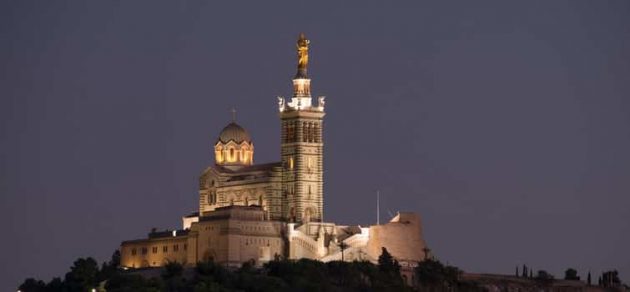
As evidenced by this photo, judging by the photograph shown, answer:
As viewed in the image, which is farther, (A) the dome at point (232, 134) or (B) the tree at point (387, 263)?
(A) the dome at point (232, 134)

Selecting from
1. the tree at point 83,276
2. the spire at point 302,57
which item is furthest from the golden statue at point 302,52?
the tree at point 83,276

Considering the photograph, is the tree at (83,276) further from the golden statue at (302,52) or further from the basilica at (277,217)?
the golden statue at (302,52)

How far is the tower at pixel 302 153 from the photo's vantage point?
175750 mm

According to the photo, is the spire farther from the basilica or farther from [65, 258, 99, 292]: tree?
[65, 258, 99, 292]: tree

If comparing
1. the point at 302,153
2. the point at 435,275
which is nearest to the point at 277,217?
the point at 302,153

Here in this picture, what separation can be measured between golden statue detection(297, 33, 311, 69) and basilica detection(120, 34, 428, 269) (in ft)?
0.26

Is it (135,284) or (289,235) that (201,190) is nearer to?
(289,235)

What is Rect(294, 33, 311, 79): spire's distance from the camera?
179 m

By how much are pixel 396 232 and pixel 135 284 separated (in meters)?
26.3

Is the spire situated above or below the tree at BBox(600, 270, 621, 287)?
above

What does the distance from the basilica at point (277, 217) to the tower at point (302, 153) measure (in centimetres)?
8

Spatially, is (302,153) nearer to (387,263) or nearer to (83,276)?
(387,263)

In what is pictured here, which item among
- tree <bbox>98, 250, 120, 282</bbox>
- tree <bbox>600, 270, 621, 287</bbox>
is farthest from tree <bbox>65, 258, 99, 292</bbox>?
tree <bbox>600, 270, 621, 287</bbox>

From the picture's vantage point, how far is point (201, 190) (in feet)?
597
